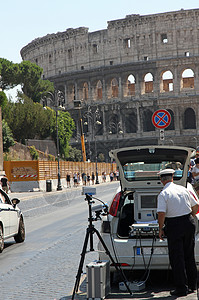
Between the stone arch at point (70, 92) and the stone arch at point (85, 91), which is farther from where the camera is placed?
the stone arch at point (70, 92)

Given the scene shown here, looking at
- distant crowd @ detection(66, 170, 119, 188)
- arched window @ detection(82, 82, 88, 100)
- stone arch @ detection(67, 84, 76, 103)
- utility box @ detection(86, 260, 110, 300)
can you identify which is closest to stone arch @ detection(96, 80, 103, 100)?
arched window @ detection(82, 82, 88, 100)

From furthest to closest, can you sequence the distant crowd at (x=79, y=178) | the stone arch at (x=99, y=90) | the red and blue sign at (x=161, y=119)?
the stone arch at (x=99, y=90)
the distant crowd at (x=79, y=178)
the red and blue sign at (x=161, y=119)

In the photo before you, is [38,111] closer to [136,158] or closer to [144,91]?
[144,91]

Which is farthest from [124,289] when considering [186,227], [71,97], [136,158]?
[71,97]

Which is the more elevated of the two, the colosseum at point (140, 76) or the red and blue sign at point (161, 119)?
the colosseum at point (140, 76)

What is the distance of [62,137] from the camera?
7800cm

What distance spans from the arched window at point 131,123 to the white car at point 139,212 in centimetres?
8529

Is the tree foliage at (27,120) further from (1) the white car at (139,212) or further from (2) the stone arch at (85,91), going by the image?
(1) the white car at (139,212)

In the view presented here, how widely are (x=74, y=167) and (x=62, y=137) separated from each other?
781 inches

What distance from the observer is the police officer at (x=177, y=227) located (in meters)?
6.40

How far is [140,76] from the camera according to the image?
3629 inches

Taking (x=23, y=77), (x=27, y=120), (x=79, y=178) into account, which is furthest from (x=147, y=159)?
(x=23, y=77)

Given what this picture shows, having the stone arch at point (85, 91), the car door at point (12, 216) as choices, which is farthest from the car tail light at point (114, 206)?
the stone arch at point (85, 91)

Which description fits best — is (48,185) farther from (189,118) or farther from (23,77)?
(189,118)
